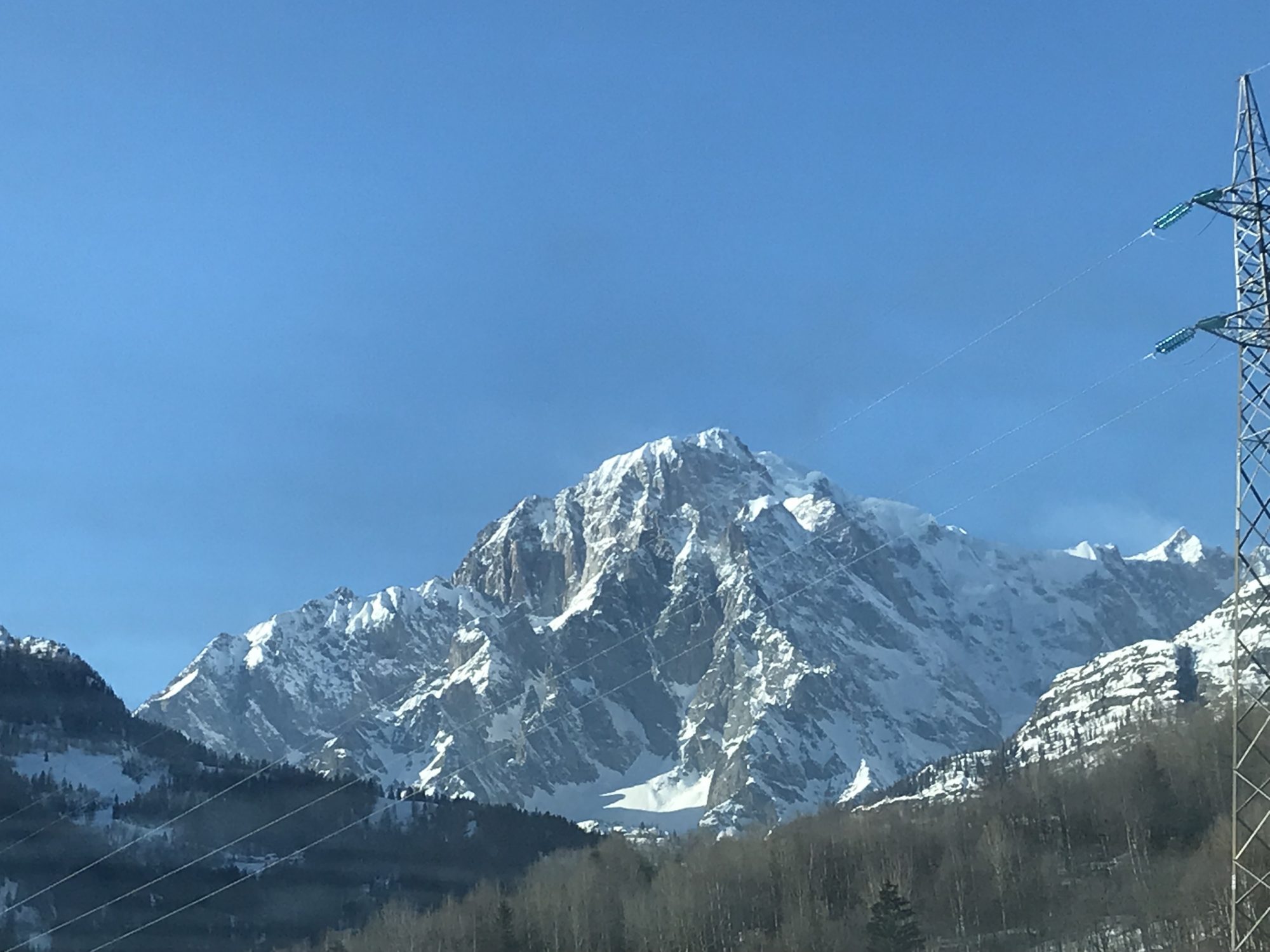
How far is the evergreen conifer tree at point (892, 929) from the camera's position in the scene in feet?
311

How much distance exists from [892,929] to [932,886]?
4105 cm

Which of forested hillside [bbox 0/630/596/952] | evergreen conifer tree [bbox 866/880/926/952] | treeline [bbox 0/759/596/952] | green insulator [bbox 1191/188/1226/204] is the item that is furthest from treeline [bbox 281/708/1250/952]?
green insulator [bbox 1191/188/1226/204]

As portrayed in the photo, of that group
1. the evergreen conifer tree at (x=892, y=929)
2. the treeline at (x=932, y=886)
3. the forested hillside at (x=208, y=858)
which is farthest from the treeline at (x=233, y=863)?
the evergreen conifer tree at (x=892, y=929)

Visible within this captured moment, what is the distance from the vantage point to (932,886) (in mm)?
134375

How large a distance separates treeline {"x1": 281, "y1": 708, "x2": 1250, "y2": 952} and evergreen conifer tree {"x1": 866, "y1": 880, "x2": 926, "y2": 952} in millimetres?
9700

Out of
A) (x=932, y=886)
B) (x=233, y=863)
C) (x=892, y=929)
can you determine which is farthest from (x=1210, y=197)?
(x=233, y=863)

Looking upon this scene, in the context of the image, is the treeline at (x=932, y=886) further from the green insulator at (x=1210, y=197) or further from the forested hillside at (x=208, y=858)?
the green insulator at (x=1210, y=197)

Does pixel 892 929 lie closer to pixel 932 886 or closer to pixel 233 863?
pixel 932 886

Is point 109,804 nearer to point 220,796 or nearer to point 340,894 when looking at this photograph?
point 220,796

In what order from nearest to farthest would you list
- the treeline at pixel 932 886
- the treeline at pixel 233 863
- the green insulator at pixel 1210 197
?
1. the green insulator at pixel 1210 197
2. the treeline at pixel 932 886
3. the treeline at pixel 233 863

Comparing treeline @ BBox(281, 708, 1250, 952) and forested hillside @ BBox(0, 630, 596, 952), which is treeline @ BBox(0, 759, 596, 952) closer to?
forested hillside @ BBox(0, 630, 596, 952)

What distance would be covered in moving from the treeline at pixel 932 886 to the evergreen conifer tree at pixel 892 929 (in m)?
9.70

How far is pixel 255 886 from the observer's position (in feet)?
505

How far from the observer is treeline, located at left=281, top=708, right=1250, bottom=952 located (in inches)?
4574
